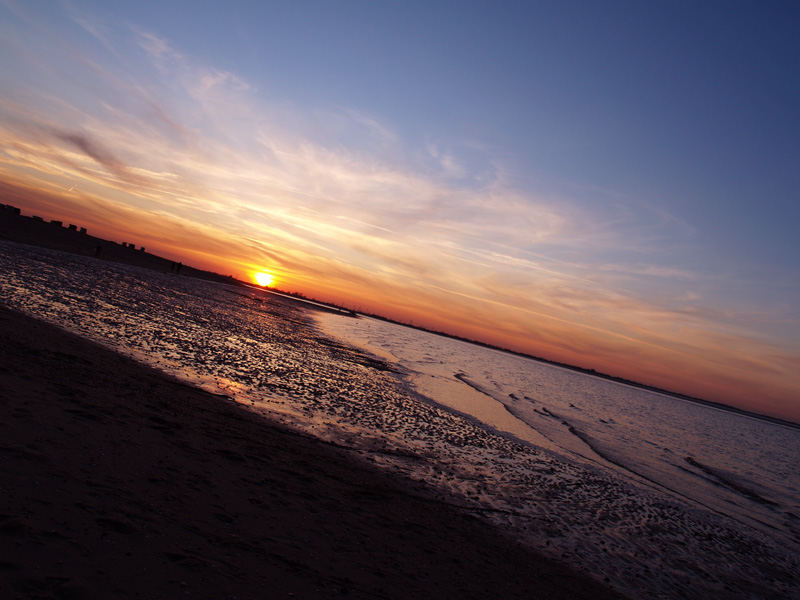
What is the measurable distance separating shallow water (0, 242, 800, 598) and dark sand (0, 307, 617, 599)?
1801 mm

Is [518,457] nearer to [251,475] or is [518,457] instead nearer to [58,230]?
[251,475]

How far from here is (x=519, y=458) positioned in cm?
1466

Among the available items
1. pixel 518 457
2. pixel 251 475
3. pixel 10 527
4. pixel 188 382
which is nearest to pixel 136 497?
pixel 10 527

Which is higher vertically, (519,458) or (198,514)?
(198,514)

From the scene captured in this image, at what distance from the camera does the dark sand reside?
441cm

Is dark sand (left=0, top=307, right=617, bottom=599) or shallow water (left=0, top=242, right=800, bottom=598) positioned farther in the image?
shallow water (left=0, top=242, right=800, bottom=598)

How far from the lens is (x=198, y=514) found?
5.80 metres

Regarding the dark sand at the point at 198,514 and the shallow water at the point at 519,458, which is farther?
the shallow water at the point at 519,458

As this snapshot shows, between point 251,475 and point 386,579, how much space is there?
10.7 ft

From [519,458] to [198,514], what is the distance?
37.9ft

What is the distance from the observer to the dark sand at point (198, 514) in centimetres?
441

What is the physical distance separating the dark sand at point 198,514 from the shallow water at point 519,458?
5.91 feet

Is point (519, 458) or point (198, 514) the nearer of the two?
point (198, 514)

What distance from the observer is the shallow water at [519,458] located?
31.6 ft
